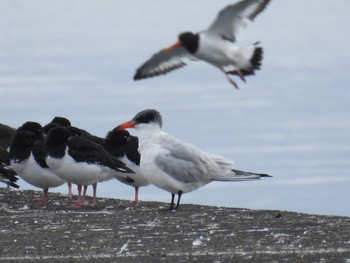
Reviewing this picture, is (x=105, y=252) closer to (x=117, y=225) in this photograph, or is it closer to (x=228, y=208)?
(x=117, y=225)

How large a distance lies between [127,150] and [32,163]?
1365mm

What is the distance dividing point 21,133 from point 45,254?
5.21 m

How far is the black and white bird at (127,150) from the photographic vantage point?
16.9m

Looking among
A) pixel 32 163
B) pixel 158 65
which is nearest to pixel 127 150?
pixel 32 163

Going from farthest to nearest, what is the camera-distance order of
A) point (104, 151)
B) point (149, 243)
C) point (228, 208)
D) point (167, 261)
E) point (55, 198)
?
point (55, 198) < point (104, 151) < point (228, 208) < point (149, 243) < point (167, 261)

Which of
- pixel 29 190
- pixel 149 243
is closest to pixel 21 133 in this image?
pixel 29 190

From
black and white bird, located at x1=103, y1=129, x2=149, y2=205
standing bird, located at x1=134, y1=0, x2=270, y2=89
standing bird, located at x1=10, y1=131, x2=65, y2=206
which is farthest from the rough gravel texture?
Answer: standing bird, located at x1=134, y1=0, x2=270, y2=89

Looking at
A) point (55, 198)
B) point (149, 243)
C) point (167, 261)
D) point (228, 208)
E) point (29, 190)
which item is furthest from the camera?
point (29, 190)

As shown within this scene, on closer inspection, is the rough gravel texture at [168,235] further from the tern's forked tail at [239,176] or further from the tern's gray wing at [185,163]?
the tern's forked tail at [239,176]

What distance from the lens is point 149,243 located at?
12461 millimetres

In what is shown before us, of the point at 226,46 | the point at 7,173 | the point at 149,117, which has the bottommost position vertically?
the point at 7,173

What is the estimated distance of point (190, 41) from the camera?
11133mm

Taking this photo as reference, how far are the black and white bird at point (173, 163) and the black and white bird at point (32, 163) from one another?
1366 mm

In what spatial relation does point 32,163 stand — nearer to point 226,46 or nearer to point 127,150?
point 127,150
